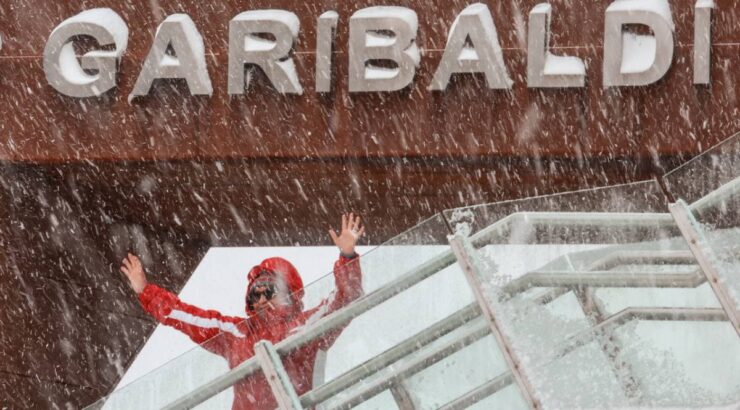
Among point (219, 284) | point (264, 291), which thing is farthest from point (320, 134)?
point (219, 284)

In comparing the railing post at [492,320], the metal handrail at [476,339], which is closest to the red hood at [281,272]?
the metal handrail at [476,339]

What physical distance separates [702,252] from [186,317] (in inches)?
108

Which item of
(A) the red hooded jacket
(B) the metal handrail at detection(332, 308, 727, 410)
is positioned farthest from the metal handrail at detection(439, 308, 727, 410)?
(A) the red hooded jacket

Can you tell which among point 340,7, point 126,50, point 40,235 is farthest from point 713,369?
point 40,235

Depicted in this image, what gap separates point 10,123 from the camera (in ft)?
34.4

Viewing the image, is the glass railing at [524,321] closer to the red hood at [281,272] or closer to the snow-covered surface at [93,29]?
the red hood at [281,272]

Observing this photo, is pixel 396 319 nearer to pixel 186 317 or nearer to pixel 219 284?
pixel 186 317

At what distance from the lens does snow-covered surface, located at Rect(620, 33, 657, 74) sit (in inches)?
384

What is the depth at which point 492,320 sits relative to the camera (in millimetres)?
5121

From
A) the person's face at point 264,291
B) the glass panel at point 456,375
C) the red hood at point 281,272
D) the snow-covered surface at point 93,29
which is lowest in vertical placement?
the glass panel at point 456,375

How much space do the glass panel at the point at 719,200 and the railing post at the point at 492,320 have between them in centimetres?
84

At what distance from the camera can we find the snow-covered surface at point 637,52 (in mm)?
9758

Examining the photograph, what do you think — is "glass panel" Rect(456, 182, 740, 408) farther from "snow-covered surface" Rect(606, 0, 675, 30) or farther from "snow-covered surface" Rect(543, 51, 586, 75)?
"snow-covered surface" Rect(606, 0, 675, 30)

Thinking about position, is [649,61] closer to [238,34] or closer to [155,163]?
[238,34]
